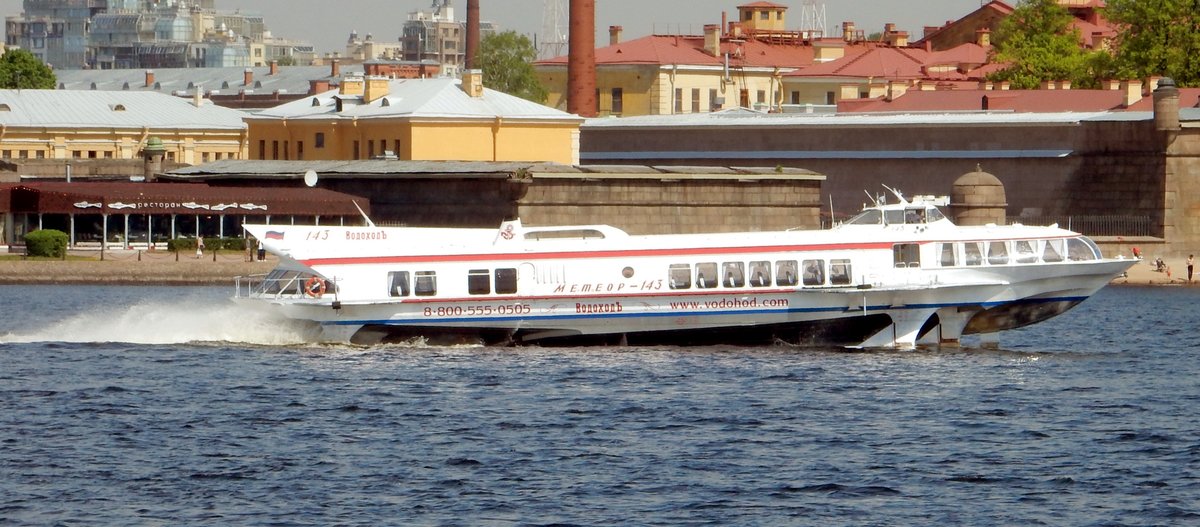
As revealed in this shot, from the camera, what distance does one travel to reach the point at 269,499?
29516 millimetres

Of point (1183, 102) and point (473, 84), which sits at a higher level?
point (473, 84)

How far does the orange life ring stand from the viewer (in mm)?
43469

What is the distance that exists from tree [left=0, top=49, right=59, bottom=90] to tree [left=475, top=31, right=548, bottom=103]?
31.6 metres

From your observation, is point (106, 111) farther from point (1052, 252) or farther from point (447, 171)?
point (1052, 252)

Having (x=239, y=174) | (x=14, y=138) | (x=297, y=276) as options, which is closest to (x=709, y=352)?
(x=297, y=276)

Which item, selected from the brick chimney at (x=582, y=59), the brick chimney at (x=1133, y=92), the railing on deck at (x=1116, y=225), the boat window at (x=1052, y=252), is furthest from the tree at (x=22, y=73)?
the boat window at (x=1052, y=252)

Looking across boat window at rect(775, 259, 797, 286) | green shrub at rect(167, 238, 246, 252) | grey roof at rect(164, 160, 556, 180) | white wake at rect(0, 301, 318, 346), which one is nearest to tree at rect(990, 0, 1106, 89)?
grey roof at rect(164, 160, 556, 180)

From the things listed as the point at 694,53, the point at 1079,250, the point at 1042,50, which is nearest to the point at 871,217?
the point at 1079,250

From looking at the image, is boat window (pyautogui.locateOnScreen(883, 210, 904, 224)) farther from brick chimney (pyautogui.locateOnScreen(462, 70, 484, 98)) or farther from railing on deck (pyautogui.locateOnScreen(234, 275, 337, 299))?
brick chimney (pyautogui.locateOnScreen(462, 70, 484, 98))

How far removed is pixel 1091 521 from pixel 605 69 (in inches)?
4056

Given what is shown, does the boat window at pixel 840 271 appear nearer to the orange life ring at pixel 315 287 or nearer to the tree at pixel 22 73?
the orange life ring at pixel 315 287

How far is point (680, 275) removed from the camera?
43938 mm

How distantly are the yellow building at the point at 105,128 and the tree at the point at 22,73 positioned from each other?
30105mm

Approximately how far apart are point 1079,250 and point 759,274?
6.38 metres
